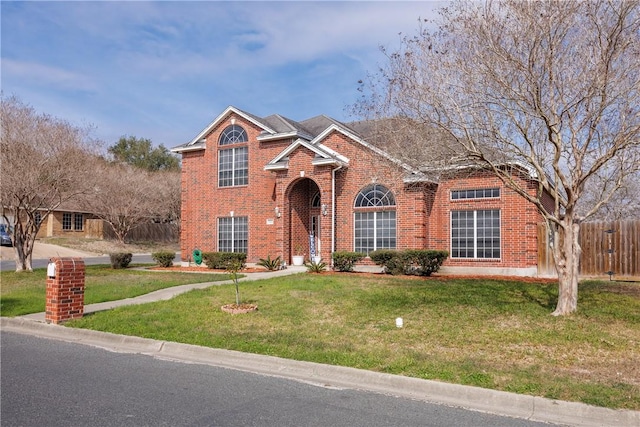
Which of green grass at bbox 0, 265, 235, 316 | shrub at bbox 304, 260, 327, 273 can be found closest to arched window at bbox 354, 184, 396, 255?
shrub at bbox 304, 260, 327, 273

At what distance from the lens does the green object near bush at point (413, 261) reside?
18.3m

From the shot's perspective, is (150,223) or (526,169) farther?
(150,223)

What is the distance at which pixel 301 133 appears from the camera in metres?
23.2

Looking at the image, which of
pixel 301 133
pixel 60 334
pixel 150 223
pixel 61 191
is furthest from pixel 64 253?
pixel 60 334

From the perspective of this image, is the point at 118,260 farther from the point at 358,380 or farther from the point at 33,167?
the point at 358,380

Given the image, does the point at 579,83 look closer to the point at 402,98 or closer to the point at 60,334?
the point at 402,98

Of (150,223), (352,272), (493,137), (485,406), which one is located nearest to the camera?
(485,406)

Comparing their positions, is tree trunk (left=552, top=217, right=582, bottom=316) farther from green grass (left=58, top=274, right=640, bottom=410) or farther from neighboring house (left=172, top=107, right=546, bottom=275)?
neighboring house (left=172, top=107, right=546, bottom=275)

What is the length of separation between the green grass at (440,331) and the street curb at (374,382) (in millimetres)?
207

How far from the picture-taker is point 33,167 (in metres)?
18.8

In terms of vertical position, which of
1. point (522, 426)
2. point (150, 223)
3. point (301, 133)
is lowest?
point (522, 426)

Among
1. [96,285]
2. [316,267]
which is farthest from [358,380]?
[316,267]

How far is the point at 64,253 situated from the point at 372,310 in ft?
102

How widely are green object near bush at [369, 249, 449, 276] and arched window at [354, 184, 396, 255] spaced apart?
5.81 feet
